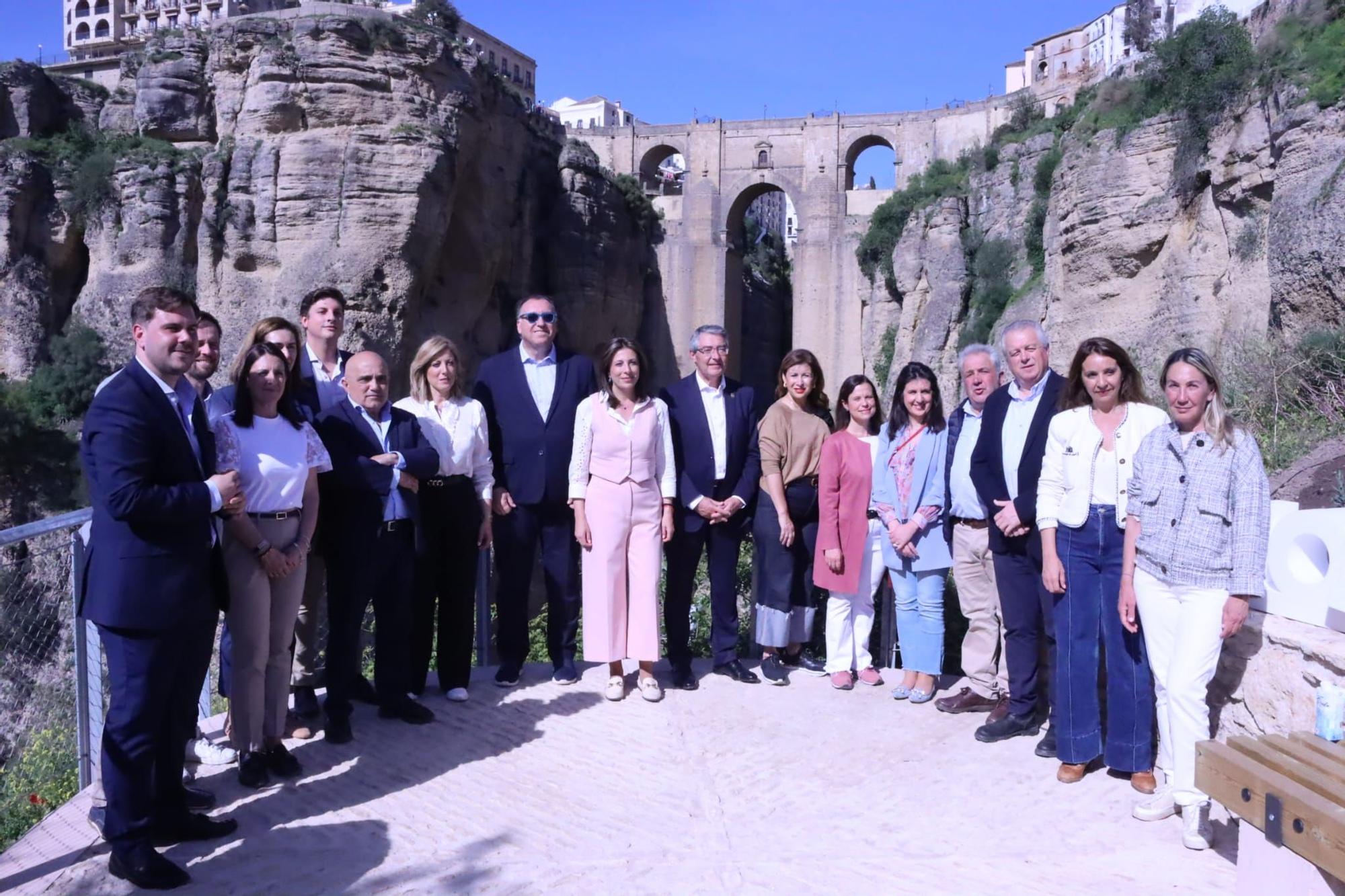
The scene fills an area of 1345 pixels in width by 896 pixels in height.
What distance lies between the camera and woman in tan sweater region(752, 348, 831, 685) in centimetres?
528

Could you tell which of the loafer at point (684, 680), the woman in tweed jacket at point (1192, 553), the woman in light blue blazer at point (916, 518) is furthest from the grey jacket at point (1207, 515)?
the loafer at point (684, 680)

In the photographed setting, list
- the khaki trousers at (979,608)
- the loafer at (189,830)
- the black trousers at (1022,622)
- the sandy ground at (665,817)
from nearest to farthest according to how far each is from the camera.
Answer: the sandy ground at (665,817)
the loafer at (189,830)
the black trousers at (1022,622)
the khaki trousers at (979,608)

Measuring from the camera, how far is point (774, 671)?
530 centimetres

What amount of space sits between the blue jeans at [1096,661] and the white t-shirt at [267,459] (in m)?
3.00

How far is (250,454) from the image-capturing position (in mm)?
3633

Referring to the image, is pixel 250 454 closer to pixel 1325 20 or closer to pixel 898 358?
pixel 1325 20

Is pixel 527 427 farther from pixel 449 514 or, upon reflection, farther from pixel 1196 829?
pixel 1196 829

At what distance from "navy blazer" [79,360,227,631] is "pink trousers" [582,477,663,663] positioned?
2.11 meters

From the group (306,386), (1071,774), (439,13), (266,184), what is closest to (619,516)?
(306,386)

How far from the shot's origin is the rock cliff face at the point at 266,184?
19469 millimetres

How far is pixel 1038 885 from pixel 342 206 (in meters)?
19.0

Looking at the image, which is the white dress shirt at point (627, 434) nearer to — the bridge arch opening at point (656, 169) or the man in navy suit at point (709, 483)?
the man in navy suit at point (709, 483)

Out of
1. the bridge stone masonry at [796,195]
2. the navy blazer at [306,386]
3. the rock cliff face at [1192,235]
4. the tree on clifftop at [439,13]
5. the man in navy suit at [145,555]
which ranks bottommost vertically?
the man in navy suit at [145,555]

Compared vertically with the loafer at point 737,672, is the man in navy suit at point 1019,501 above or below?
above
